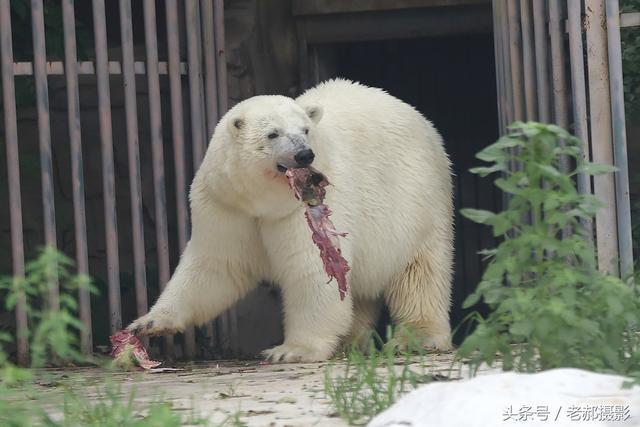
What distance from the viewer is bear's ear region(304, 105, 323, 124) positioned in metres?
5.48

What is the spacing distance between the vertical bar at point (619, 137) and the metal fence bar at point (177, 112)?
6.91 ft

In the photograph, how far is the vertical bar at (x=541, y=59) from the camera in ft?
18.7

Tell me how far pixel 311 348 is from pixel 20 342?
1.40 m

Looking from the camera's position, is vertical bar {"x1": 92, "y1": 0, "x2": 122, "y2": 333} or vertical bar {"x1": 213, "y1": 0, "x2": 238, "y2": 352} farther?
vertical bar {"x1": 213, "y1": 0, "x2": 238, "y2": 352}

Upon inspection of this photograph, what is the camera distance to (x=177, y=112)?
6.23m

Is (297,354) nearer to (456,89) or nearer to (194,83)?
(194,83)

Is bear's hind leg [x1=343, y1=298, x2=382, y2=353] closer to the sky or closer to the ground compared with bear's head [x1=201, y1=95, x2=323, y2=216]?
closer to the ground

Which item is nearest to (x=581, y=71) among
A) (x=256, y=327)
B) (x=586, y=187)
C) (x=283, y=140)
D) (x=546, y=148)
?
(x=586, y=187)

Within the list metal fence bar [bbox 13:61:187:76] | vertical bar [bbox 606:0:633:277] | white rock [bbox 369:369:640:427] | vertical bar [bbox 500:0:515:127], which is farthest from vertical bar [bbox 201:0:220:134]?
white rock [bbox 369:369:640:427]

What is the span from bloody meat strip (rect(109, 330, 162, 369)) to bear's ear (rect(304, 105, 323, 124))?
1240mm

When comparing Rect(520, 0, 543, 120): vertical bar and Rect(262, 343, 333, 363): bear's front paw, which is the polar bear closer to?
Rect(262, 343, 333, 363): bear's front paw

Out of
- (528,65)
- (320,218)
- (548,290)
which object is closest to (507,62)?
(528,65)

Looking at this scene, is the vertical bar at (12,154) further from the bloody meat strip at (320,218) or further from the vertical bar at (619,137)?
the vertical bar at (619,137)

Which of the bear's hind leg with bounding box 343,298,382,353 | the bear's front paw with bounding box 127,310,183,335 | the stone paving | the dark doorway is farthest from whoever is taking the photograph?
the dark doorway
